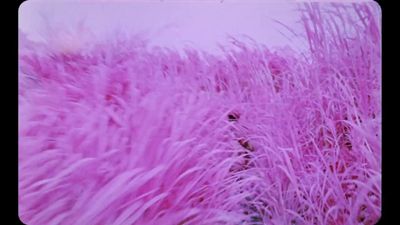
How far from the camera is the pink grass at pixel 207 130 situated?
1131mm

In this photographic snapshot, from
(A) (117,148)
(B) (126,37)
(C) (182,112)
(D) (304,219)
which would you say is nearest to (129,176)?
(A) (117,148)

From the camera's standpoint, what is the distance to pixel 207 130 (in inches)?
46.4

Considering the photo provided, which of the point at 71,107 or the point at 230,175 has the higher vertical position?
the point at 71,107

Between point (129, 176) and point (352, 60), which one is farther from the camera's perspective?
point (352, 60)

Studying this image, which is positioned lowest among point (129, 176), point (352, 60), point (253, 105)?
point (129, 176)

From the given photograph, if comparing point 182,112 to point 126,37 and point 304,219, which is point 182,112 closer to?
point 126,37

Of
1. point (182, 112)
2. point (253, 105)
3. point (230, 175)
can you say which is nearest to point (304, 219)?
point (230, 175)

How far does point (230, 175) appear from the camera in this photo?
3.86 ft

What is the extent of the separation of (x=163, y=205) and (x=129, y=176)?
5.7 inches

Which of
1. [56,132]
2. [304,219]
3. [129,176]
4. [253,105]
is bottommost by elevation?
[304,219]

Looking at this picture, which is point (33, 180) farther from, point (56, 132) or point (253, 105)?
point (253, 105)

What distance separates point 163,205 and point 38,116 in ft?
1.65

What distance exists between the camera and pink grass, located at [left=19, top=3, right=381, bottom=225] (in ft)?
3.71

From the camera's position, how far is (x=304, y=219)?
1.19 meters
